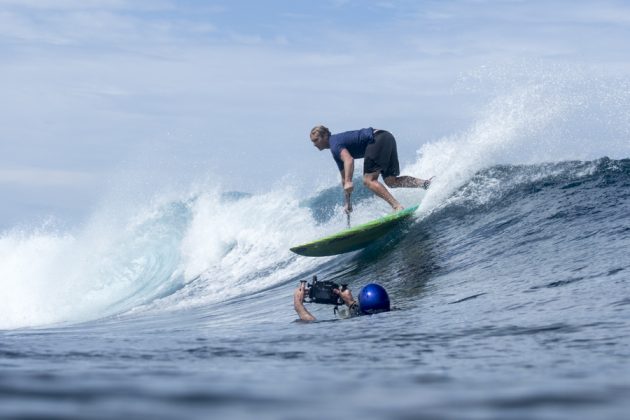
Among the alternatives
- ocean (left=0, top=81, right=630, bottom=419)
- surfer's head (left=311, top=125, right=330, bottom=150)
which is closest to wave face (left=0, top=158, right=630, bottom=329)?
ocean (left=0, top=81, right=630, bottom=419)

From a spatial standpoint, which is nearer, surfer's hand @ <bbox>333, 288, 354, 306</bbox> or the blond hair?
surfer's hand @ <bbox>333, 288, 354, 306</bbox>

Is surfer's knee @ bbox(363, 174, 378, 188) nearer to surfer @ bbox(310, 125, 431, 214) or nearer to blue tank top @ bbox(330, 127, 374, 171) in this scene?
surfer @ bbox(310, 125, 431, 214)

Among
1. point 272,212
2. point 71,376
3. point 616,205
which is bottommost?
point 71,376

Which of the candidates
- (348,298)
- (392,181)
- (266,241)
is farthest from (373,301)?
(266,241)

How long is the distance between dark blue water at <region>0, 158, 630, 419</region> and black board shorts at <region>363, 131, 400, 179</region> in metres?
1.18

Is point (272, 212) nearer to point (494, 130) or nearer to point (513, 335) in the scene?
point (494, 130)

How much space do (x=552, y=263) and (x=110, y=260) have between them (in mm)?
15025

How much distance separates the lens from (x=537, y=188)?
14.1 m

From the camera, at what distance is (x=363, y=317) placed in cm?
879

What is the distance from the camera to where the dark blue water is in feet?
11.8

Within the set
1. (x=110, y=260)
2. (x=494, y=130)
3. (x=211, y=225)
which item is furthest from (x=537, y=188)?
(x=110, y=260)

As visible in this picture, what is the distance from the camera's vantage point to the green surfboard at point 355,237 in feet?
44.0

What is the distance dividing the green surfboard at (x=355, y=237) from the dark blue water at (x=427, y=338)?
0.20 meters

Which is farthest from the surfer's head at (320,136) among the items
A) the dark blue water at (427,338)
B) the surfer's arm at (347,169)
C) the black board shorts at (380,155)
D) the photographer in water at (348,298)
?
the photographer in water at (348,298)
